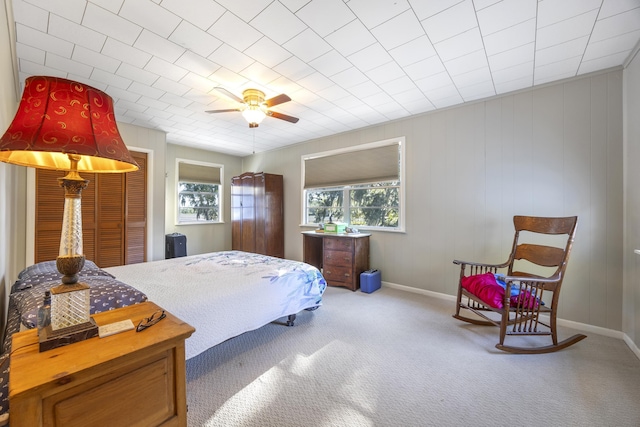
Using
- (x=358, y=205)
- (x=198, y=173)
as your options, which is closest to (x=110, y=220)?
(x=198, y=173)

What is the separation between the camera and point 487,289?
7.70 feet

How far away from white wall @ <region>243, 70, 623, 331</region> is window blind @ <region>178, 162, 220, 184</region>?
Result: 3.43m

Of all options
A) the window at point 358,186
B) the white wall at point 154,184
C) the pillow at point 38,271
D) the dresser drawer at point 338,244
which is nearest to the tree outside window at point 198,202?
the white wall at point 154,184

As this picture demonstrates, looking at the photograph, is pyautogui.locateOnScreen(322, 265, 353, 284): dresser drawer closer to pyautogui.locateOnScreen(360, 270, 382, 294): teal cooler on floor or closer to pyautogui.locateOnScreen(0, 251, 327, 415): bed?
pyautogui.locateOnScreen(360, 270, 382, 294): teal cooler on floor

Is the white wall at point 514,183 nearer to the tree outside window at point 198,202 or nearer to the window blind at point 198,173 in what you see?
the window blind at point 198,173

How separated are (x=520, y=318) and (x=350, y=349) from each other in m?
1.48

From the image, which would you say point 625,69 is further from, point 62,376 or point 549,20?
point 62,376

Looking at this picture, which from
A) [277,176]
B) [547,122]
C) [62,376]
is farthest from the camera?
[277,176]

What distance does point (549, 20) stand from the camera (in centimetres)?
190

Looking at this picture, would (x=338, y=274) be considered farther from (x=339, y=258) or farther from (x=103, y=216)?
(x=103, y=216)

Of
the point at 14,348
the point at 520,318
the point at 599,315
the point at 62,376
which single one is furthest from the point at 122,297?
the point at 599,315

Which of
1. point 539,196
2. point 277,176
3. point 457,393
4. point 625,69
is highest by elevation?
point 625,69

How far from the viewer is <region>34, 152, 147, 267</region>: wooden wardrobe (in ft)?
11.1

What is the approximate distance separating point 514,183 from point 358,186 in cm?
213
